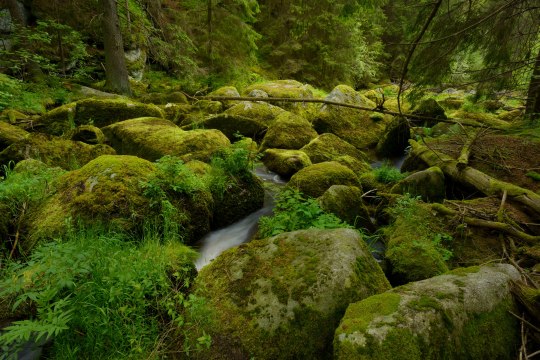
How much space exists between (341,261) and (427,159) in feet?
18.0

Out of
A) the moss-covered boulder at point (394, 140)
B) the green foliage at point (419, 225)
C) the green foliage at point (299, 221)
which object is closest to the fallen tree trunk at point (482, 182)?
the green foliage at point (419, 225)

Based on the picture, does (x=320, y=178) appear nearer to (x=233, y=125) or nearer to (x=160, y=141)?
(x=160, y=141)

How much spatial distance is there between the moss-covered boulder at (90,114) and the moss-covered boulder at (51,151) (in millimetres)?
1673

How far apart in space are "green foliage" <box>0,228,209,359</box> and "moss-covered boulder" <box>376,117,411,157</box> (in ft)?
28.6

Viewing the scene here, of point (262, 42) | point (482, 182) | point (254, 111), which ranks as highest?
point (262, 42)

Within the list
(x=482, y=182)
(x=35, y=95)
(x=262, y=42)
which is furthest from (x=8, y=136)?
(x=262, y=42)

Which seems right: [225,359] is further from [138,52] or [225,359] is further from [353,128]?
[138,52]

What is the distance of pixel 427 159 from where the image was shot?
7.06 metres

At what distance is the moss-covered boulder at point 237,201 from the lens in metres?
5.07

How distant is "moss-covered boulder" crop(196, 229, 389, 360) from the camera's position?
2.30 m

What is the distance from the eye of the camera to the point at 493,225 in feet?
13.0

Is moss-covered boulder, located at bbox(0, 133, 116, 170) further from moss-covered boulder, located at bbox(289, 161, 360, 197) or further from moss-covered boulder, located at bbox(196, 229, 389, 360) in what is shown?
moss-covered boulder, located at bbox(196, 229, 389, 360)

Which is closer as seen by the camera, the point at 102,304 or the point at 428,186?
the point at 102,304

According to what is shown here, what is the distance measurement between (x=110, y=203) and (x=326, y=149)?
5698mm
